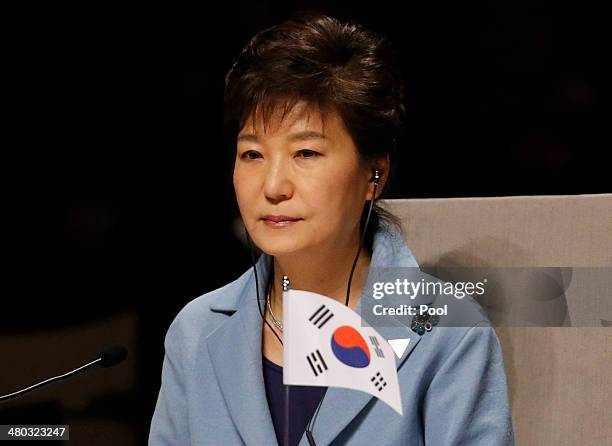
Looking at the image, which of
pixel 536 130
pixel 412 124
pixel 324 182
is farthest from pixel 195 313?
pixel 536 130

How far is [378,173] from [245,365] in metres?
0.32

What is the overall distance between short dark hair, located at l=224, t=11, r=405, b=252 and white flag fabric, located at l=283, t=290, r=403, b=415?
13.6 inches

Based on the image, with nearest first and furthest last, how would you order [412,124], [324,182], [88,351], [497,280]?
1. [324,182]
2. [497,280]
3. [88,351]
4. [412,124]

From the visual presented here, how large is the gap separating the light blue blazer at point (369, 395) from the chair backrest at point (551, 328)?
229 mm

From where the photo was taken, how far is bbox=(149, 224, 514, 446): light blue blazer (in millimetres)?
1149

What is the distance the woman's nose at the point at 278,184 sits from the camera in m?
1.09

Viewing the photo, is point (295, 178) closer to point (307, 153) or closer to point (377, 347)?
point (307, 153)

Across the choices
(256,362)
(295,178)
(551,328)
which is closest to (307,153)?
(295,178)

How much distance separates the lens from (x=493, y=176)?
1676 mm

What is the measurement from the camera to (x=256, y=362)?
1.24 m

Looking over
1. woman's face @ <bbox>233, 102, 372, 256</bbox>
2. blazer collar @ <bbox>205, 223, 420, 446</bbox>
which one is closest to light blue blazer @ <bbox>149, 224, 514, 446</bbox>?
blazer collar @ <bbox>205, 223, 420, 446</bbox>

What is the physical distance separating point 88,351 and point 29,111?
0.47 metres

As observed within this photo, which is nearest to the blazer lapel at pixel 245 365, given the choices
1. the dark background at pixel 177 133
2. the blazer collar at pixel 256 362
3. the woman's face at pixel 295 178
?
the blazer collar at pixel 256 362

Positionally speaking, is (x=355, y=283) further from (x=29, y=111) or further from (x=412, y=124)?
(x=29, y=111)
